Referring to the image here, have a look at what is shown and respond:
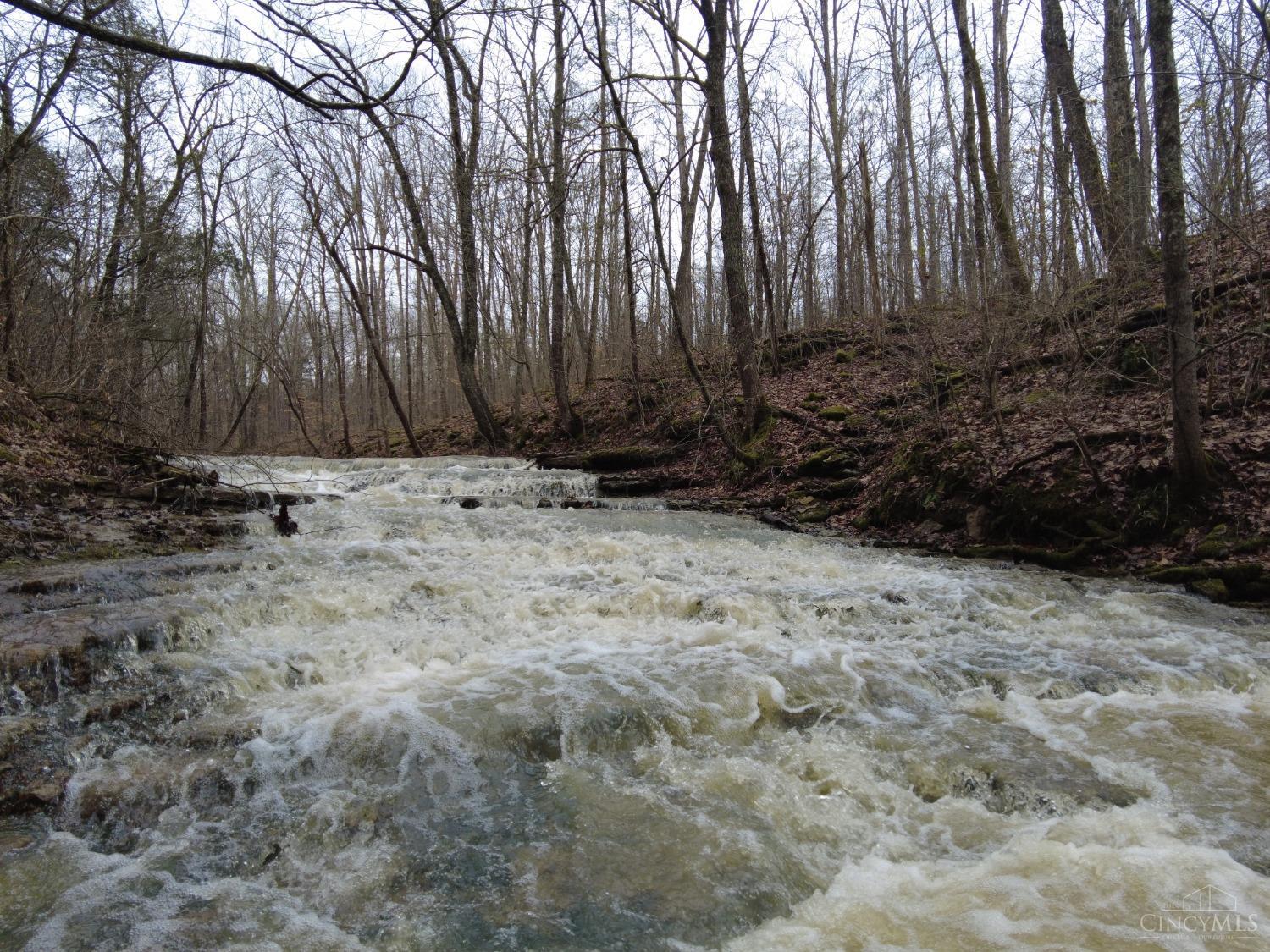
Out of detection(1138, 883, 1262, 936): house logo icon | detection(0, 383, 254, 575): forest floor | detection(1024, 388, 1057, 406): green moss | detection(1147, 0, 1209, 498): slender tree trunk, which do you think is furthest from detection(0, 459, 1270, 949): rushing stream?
detection(1024, 388, 1057, 406): green moss

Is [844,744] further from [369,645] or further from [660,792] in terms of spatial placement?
[369,645]

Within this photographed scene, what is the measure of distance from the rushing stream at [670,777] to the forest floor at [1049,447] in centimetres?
117

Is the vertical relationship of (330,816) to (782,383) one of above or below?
below

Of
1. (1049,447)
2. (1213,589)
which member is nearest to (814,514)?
(1049,447)

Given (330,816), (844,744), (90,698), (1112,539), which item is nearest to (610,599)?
(844,744)

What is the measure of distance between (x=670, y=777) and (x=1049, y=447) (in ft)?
22.1

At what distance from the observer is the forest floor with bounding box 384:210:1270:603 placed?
6.39 metres

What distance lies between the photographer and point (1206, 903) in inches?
90.6

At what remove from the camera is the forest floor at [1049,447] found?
21.0 ft

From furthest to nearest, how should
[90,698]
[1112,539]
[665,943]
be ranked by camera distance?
[1112,539], [90,698], [665,943]

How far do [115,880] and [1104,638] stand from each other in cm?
602

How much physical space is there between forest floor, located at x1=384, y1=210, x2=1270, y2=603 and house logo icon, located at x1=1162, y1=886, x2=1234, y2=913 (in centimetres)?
448

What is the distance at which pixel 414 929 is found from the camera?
236 centimetres

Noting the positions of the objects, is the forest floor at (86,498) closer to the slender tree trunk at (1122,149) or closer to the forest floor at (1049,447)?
the forest floor at (1049,447)
